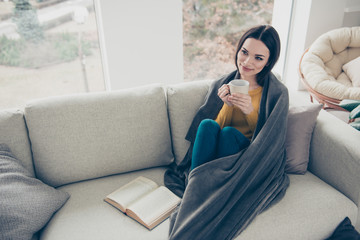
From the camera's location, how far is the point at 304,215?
127 centimetres

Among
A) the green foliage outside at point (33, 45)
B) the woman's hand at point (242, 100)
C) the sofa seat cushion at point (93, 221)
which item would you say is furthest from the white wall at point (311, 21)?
the sofa seat cushion at point (93, 221)

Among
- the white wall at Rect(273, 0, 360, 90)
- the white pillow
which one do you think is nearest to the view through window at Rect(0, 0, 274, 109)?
the white wall at Rect(273, 0, 360, 90)

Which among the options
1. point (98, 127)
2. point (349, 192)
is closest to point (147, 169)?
point (98, 127)

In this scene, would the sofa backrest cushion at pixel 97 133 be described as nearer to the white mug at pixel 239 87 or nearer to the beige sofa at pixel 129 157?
the beige sofa at pixel 129 157

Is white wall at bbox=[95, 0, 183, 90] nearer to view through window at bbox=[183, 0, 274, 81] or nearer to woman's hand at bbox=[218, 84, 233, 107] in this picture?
view through window at bbox=[183, 0, 274, 81]

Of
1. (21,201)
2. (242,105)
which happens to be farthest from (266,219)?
(21,201)

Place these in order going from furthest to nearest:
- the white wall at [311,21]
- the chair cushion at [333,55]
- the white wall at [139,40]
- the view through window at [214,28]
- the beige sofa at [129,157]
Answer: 1. the white wall at [311,21]
2. the view through window at [214,28]
3. the chair cushion at [333,55]
4. the white wall at [139,40]
5. the beige sofa at [129,157]

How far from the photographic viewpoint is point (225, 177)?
1.29 m

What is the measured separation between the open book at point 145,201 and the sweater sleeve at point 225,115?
1.55ft

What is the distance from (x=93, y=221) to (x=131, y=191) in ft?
0.75

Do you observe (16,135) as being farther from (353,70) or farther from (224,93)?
(353,70)

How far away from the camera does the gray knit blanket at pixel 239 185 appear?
1.20 meters

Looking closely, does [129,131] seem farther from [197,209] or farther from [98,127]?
[197,209]

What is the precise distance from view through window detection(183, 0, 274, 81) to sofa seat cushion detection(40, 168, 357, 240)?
6.64 feet
